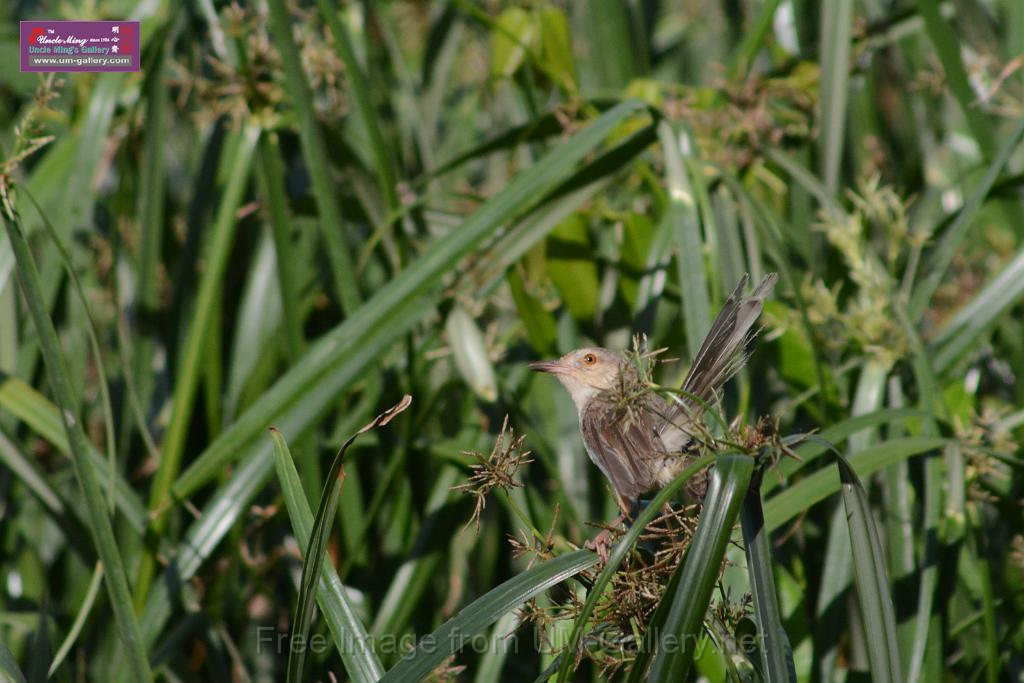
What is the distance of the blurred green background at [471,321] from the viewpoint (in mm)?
2291

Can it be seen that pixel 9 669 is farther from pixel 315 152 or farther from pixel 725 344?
pixel 315 152

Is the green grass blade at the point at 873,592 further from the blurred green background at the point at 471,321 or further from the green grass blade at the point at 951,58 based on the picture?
the green grass blade at the point at 951,58

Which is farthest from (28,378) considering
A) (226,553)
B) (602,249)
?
(602,249)

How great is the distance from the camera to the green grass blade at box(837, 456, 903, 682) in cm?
140

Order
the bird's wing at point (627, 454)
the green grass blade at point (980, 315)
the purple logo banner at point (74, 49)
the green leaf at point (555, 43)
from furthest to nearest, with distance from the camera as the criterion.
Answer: the green leaf at point (555, 43), the purple logo banner at point (74, 49), the green grass blade at point (980, 315), the bird's wing at point (627, 454)

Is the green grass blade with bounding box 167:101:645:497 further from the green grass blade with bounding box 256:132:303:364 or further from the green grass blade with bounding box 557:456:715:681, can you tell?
the green grass blade with bounding box 557:456:715:681

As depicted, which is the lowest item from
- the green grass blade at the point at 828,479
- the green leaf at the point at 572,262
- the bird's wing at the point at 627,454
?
the green grass blade at the point at 828,479

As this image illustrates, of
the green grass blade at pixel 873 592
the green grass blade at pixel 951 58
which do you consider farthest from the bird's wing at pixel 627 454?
the green grass blade at pixel 951 58

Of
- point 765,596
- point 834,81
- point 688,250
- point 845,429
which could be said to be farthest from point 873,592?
point 834,81

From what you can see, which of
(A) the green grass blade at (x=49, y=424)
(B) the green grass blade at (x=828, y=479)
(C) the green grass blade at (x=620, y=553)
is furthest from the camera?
(A) the green grass blade at (x=49, y=424)

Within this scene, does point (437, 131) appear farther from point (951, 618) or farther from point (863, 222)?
point (951, 618)

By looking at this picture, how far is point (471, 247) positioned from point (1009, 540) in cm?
167

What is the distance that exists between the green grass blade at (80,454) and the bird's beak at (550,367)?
112 cm

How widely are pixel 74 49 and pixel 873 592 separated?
8.70 ft
